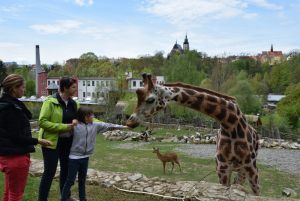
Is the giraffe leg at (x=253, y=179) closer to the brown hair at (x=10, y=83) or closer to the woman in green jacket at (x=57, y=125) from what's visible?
the woman in green jacket at (x=57, y=125)

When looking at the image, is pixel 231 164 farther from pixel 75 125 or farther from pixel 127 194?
pixel 75 125

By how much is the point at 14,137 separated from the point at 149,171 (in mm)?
10456

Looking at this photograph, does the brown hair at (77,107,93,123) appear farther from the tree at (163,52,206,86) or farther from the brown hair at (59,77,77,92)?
the tree at (163,52,206,86)

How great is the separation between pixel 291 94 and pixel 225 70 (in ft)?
38.8

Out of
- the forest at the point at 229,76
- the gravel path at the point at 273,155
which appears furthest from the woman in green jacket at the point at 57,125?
the forest at the point at 229,76

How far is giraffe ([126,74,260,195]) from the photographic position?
4836 mm

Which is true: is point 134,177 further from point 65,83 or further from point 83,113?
point 65,83

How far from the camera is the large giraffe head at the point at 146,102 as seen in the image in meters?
4.79

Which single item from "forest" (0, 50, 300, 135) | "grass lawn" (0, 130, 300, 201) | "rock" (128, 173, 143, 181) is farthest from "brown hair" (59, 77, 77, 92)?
"forest" (0, 50, 300, 135)

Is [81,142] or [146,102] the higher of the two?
[146,102]

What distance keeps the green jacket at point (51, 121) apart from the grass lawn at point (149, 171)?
4.76 feet

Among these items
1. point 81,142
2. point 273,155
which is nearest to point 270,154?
point 273,155

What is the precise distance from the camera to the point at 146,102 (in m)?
4.81

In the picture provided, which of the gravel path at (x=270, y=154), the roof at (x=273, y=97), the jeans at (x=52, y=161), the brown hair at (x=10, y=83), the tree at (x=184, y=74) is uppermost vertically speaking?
the tree at (x=184, y=74)
